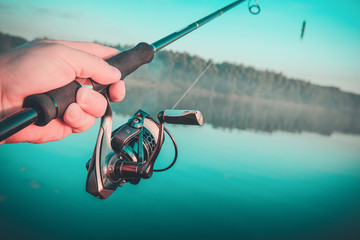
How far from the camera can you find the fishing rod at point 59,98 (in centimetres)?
63

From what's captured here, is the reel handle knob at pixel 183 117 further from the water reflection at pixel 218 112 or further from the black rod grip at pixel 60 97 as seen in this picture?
the water reflection at pixel 218 112

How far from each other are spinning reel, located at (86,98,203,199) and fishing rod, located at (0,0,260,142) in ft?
0.56

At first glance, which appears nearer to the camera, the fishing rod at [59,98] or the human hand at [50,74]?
the fishing rod at [59,98]

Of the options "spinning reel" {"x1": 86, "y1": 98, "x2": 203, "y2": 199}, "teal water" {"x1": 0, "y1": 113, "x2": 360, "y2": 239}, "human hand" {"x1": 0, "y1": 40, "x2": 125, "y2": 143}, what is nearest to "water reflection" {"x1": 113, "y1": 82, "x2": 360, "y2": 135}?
"spinning reel" {"x1": 86, "y1": 98, "x2": 203, "y2": 199}

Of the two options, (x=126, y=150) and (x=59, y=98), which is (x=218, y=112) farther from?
(x=59, y=98)

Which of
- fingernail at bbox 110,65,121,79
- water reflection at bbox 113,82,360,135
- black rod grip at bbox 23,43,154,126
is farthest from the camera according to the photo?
water reflection at bbox 113,82,360,135

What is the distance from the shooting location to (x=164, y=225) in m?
2.77

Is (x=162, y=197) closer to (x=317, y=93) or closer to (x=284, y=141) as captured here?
(x=284, y=141)

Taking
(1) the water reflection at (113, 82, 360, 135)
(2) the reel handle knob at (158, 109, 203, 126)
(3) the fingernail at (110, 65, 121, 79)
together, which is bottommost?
(2) the reel handle knob at (158, 109, 203, 126)

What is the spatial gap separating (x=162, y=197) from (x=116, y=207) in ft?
2.01

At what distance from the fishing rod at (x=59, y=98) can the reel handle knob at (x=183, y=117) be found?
33cm

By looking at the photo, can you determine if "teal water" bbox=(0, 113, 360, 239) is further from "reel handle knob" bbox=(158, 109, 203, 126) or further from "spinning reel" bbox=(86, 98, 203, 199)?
"reel handle knob" bbox=(158, 109, 203, 126)

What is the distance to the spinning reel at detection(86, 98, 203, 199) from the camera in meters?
0.88

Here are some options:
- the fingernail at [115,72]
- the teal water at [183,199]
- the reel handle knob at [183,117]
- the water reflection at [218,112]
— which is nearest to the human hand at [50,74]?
the fingernail at [115,72]
